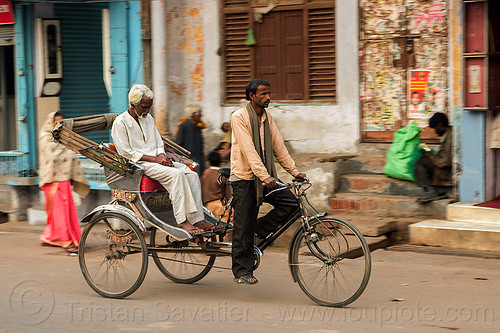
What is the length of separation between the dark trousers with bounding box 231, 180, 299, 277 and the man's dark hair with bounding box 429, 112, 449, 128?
3943mm

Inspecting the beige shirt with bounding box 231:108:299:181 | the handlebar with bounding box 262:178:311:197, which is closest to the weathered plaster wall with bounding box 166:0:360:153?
the beige shirt with bounding box 231:108:299:181

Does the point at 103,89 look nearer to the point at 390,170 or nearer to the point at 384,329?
the point at 390,170

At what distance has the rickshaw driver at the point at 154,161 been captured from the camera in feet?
21.9

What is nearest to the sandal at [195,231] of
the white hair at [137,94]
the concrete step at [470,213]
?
the white hair at [137,94]

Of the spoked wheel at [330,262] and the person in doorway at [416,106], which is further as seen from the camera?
the person in doorway at [416,106]

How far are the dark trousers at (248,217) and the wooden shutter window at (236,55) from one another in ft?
17.9

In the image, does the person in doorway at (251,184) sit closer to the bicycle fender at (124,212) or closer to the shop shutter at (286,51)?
the bicycle fender at (124,212)

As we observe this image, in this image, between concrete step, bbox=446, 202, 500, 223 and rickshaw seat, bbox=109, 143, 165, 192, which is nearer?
rickshaw seat, bbox=109, 143, 165, 192

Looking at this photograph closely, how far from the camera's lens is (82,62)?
12.1 meters

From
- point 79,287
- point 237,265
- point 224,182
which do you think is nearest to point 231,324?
point 237,265

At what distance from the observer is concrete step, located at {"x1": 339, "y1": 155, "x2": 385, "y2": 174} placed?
10383mm

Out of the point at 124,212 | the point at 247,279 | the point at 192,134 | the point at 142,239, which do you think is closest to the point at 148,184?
the point at 124,212

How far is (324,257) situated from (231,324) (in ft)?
3.07

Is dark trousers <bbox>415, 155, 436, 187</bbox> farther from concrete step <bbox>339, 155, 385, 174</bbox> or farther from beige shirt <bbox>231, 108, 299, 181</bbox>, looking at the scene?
beige shirt <bbox>231, 108, 299, 181</bbox>
